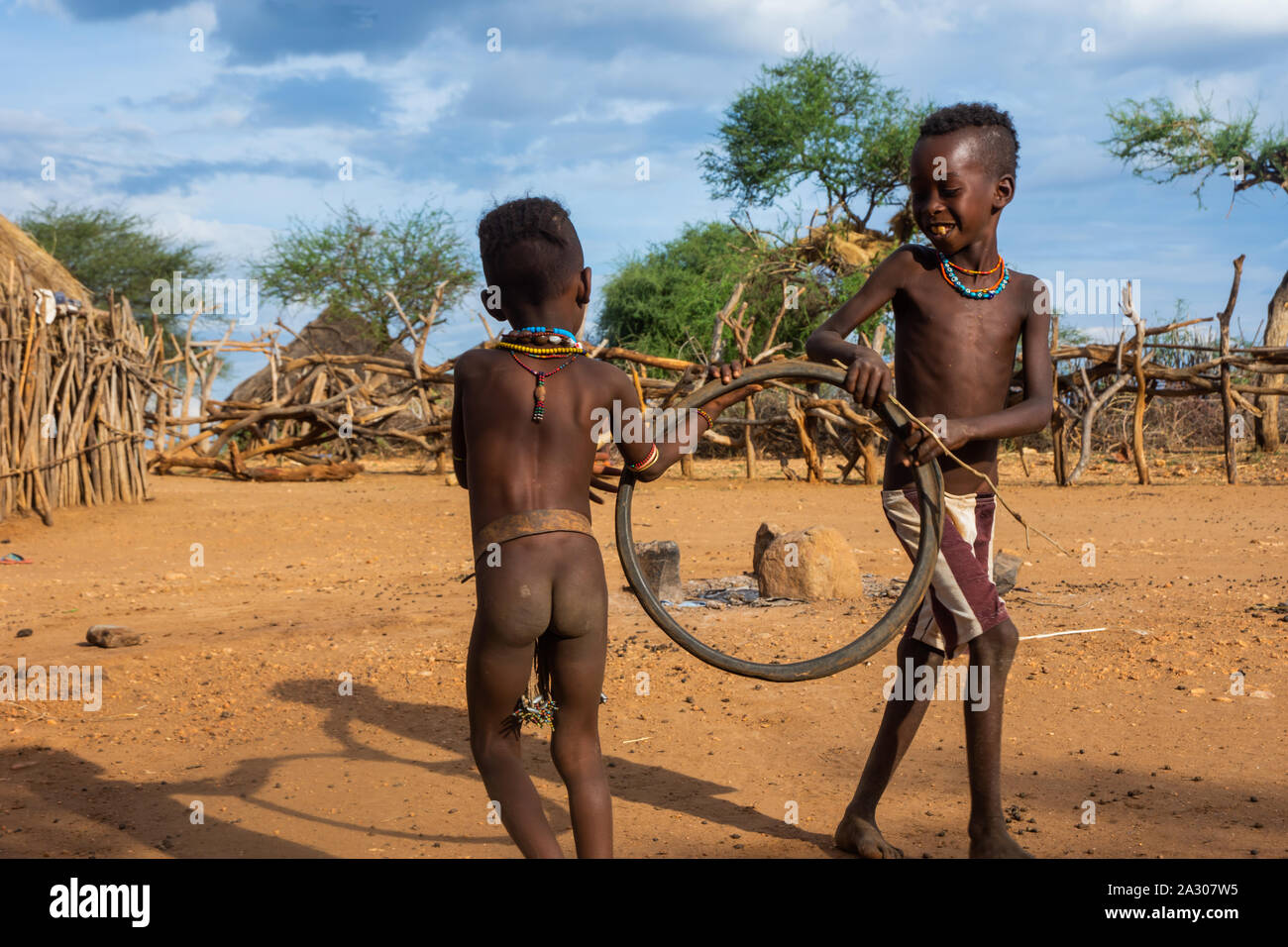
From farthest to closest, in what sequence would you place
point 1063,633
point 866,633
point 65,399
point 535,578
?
point 65,399, point 1063,633, point 866,633, point 535,578

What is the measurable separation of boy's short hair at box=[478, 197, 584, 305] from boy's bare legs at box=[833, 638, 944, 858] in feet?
4.77

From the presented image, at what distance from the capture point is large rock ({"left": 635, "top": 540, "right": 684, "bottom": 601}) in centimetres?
621

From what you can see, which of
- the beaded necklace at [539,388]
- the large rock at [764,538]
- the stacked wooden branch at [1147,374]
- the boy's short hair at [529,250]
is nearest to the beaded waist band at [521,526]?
the beaded necklace at [539,388]

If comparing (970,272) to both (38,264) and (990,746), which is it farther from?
(38,264)

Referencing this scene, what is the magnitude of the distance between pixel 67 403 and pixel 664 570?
642cm

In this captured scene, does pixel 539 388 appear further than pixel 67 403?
No

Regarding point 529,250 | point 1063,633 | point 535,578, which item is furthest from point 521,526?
point 1063,633

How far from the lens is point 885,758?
303 cm

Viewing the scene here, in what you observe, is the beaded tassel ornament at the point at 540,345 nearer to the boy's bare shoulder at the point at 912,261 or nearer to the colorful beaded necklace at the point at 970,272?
the boy's bare shoulder at the point at 912,261

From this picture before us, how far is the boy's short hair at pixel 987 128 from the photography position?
9.38 ft

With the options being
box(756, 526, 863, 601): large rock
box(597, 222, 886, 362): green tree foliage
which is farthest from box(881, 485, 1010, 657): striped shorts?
box(597, 222, 886, 362): green tree foliage

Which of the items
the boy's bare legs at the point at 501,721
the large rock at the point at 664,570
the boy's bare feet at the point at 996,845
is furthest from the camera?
→ the large rock at the point at 664,570

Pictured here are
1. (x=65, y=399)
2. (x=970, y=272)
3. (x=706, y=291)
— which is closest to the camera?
(x=970, y=272)

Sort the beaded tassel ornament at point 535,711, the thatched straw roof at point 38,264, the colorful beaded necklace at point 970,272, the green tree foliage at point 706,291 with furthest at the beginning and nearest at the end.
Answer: the green tree foliage at point 706,291
the thatched straw roof at point 38,264
the colorful beaded necklace at point 970,272
the beaded tassel ornament at point 535,711
